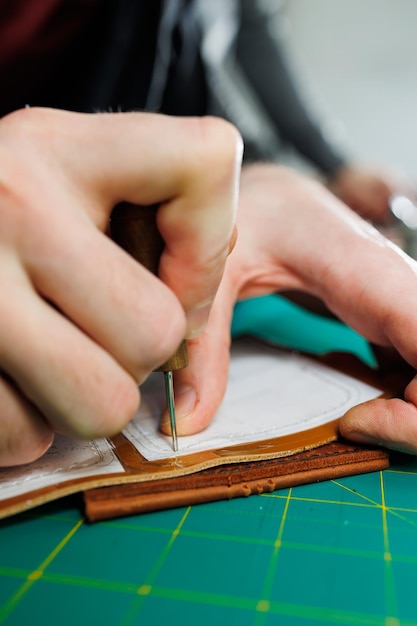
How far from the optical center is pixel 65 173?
0.46 meters

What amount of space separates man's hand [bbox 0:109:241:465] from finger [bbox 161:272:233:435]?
0.23m

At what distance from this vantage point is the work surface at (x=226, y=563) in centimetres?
47

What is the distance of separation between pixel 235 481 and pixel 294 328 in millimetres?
890

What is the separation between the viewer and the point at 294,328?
149 centimetres

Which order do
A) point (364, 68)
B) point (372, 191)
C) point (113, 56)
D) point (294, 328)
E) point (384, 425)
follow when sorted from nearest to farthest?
point (384, 425) < point (294, 328) < point (113, 56) < point (372, 191) < point (364, 68)

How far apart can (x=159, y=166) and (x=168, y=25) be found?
1.48m

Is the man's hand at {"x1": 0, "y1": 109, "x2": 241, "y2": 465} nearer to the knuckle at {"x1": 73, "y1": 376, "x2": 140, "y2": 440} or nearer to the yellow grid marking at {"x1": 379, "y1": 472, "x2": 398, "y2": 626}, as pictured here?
the knuckle at {"x1": 73, "y1": 376, "x2": 140, "y2": 440}

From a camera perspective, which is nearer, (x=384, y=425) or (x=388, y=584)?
(x=388, y=584)

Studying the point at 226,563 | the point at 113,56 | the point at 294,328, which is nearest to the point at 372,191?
the point at 294,328

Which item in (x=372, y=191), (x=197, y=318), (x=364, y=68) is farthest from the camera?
(x=364, y=68)

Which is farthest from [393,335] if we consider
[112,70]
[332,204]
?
[112,70]

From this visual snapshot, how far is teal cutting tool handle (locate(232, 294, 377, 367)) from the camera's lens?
1.34 metres

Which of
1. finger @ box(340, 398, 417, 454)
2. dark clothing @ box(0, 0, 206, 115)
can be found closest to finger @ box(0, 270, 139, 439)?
finger @ box(340, 398, 417, 454)

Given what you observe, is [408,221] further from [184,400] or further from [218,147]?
[218,147]
